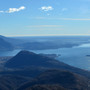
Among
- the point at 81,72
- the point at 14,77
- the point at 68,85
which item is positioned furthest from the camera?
the point at 81,72

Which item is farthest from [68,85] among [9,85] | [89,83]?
[9,85]

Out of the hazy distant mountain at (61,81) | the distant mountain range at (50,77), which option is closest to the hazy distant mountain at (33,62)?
the distant mountain range at (50,77)

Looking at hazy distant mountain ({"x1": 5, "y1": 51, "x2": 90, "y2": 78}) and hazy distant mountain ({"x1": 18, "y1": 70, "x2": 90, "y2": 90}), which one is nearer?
hazy distant mountain ({"x1": 18, "y1": 70, "x2": 90, "y2": 90})

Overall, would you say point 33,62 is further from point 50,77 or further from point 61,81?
point 61,81

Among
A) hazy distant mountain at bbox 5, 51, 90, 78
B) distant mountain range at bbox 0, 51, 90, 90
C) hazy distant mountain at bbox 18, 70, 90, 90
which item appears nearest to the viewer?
distant mountain range at bbox 0, 51, 90, 90

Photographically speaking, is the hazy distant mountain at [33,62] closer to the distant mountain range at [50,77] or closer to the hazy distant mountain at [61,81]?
the distant mountain range at [50,77]

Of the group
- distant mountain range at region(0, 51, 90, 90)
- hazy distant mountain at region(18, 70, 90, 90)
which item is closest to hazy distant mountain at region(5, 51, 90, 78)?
distant mountain range at region(0, 51, 90, 90)

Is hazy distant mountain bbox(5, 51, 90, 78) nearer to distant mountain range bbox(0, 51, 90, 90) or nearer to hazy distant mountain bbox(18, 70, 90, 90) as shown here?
distant mountain range bbox(0, 51, 90, 90)

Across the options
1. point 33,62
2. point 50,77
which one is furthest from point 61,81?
point 33,62

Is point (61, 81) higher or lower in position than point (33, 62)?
lower

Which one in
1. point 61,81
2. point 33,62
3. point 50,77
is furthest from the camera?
point 33,62

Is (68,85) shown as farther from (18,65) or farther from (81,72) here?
(18,65)
